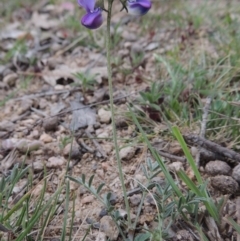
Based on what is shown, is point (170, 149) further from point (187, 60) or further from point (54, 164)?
point (187, 60)

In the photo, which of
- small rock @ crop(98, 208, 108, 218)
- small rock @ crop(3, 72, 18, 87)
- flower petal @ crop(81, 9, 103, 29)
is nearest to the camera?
flower petal @ crop(81, 9, 103, 29)

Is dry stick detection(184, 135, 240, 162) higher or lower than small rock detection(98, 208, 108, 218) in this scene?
higher

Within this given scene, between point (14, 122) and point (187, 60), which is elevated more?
point (187, 60)

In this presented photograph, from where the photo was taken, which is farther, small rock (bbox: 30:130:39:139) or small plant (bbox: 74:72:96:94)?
small plant (bbox: 74:72:96:94)

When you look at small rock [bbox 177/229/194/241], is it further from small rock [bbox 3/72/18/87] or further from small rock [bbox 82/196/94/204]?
small rock [bbox 3/72/18/87]

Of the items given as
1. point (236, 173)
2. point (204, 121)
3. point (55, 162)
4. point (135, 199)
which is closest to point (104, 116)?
point (55, 162)

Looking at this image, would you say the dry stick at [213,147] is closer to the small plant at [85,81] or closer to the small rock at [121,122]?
the small rock at [121,122]

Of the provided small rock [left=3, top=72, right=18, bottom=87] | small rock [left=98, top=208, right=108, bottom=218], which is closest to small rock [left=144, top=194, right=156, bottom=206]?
small rock [left=98, top=208, right=108, bottom=218]

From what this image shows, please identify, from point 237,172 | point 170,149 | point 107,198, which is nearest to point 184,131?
point 170,149
